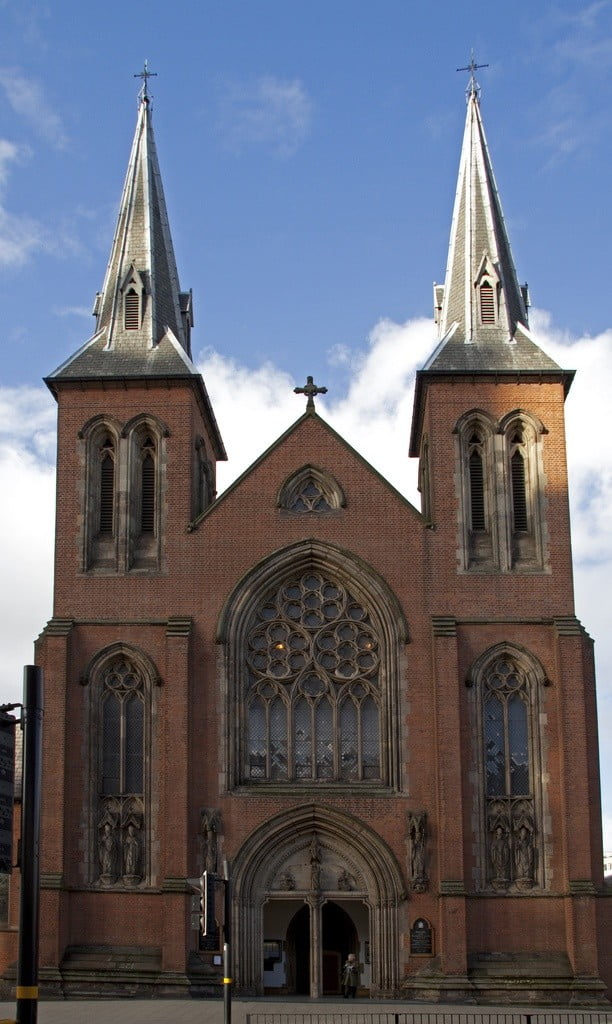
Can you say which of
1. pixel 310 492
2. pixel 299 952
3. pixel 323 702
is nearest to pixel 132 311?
pixel 310 492

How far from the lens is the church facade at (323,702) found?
33.9 meters

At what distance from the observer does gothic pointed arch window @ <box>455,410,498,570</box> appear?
121ft

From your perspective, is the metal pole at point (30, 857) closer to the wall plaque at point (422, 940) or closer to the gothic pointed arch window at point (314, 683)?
the wall plaque at point (422, 940)

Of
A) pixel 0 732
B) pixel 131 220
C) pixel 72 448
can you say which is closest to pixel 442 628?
pixel 72 448

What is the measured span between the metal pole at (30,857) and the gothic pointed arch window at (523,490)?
22.8 metres

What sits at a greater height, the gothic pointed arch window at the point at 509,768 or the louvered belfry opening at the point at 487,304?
the louvered belfry opening at the point at 487,304

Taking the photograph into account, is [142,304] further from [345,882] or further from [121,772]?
[345,882]

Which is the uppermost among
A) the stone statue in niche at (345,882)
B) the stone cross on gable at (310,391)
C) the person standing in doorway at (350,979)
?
the stone cross on gable at (310,391)

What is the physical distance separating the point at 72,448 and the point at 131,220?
7724 mm

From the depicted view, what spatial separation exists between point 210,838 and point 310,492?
29.4ft

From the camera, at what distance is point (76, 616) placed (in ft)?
119

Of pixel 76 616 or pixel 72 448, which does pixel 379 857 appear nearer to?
pixel 76 616

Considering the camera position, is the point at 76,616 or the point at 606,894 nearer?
the point at 606,894

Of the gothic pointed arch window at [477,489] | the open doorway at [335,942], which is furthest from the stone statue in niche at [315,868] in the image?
the gothic pointed arch window at [477,489]
